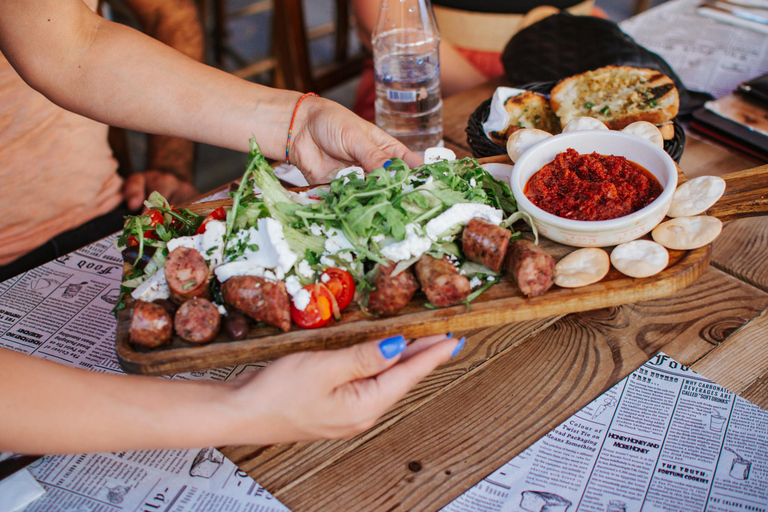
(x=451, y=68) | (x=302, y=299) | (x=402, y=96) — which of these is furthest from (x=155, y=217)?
(x=451, y=68)

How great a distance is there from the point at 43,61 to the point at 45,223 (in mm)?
821

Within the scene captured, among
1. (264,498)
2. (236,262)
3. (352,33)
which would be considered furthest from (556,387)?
(352,33)

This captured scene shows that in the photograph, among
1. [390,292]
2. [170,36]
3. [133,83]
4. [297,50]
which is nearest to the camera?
[390,292]

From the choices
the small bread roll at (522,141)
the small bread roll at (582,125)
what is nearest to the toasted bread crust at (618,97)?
the small bread roll at (582,125)

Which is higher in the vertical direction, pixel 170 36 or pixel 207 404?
pixel 170 36

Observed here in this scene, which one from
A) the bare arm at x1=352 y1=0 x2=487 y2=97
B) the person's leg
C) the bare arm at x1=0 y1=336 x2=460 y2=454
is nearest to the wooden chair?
the bare arm at x1=352 y1=0 x2=487 y2=97

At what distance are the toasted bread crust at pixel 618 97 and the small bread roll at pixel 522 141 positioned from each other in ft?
0.92

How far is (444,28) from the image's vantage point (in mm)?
3754

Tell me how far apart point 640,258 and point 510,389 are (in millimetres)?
574

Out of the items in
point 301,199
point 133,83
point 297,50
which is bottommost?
point 297,50

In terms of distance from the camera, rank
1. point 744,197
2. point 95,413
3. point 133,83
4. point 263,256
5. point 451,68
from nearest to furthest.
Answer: point 95,413, point 263,256, point 744,197, point 133,83, point 451,68

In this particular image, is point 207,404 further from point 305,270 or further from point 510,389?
point 510,389

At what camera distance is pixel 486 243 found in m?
1.61

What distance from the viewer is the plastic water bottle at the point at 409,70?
274 centimetres
